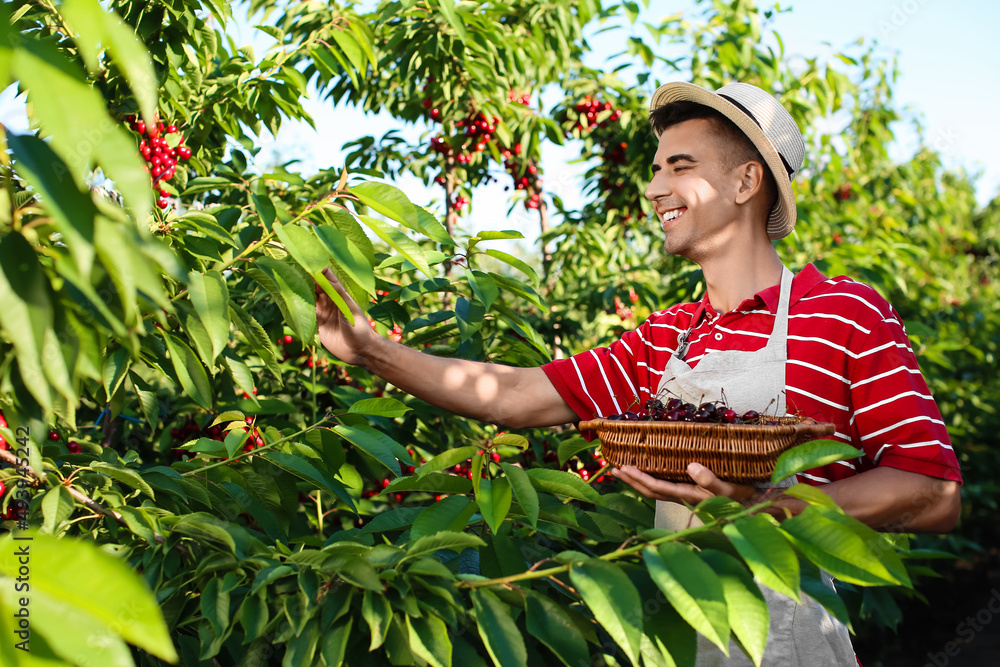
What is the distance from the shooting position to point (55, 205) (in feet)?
1.90

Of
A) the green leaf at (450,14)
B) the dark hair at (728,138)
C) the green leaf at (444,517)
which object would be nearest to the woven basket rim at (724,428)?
the green leaf at (444,517)

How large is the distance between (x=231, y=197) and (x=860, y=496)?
2128mm

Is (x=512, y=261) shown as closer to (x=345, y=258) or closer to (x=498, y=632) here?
(x=345, y=258)

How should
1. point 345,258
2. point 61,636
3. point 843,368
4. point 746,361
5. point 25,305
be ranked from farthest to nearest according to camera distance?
point 746,361
point 843,368
point 345,258
point 25,305
point 61,636

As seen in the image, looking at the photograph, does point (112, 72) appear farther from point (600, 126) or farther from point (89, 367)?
point (600, 126)

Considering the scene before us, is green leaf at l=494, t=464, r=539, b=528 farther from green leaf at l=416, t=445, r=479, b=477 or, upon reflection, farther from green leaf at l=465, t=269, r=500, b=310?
green leaf at l=465, t=269, r=500, b=310

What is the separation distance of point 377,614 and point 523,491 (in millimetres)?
278

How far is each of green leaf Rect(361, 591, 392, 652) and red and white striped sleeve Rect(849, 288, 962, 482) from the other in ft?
3.21

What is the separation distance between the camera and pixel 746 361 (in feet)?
5.30

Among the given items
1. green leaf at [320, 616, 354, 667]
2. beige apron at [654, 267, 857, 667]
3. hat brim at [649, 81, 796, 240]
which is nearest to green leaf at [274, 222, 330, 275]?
green leaf at [320, 616, 354, 667]

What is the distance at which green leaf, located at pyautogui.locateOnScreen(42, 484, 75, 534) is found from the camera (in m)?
1.04

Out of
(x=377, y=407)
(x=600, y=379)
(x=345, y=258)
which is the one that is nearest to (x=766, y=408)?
(x=600, y=379)

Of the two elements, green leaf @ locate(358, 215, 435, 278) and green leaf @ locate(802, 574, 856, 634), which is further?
green leaf @ locate(358, 215, 435, 278)

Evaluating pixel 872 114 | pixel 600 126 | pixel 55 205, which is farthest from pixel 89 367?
pixel 872 114
